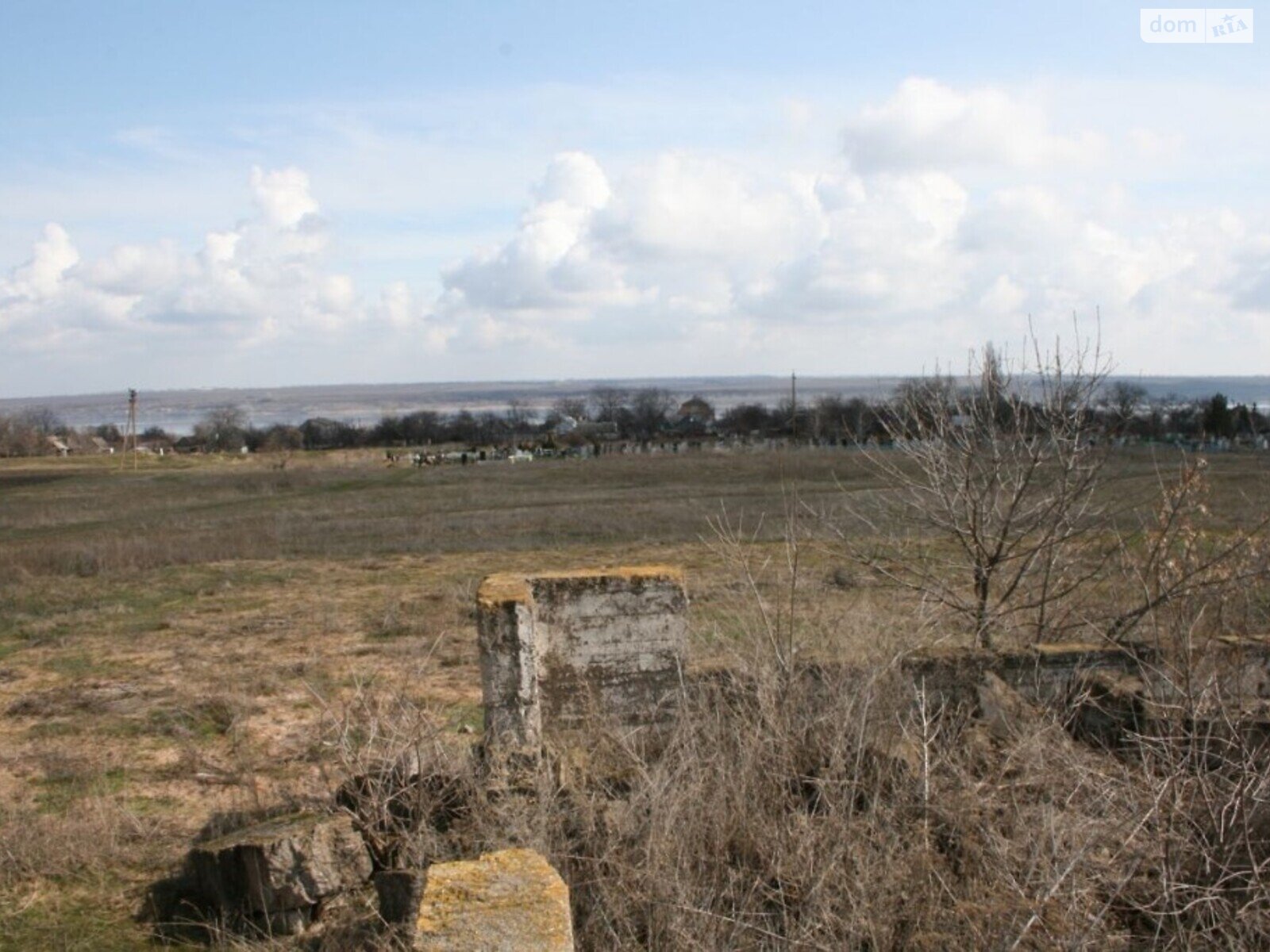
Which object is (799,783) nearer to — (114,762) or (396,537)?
(114,762)

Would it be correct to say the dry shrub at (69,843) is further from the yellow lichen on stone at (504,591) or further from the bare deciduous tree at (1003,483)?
the bare deciduous tree at (1003,483)

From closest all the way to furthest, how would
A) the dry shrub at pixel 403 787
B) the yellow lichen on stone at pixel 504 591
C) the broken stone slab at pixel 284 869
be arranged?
the broken stone slab at pixel 284 869 → the dry shrub at pixel 403 787 → the yellow lichen on stone at pixel 504 591

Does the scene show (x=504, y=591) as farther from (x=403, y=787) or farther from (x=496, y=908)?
(x=496, y=908)

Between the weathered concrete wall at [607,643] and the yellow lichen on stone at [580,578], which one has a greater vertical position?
the yellow lichen on stone at [580,578]

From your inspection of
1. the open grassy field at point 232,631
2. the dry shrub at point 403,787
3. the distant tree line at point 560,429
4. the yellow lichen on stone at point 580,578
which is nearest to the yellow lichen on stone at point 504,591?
the yellow lichen on stone at point 580,578

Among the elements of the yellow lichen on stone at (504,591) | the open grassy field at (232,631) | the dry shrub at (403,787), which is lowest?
the open grassy field at (232,631)

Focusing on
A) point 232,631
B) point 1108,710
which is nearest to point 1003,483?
point 1108,710

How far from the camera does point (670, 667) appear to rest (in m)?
6.95

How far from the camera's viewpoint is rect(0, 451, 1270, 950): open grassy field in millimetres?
6902

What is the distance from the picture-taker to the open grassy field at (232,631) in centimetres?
690

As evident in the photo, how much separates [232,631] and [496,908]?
11.6 meters

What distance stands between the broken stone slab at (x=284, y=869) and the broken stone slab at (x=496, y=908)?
5.96 feet

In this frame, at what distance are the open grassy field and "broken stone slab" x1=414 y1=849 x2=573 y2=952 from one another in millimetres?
2226

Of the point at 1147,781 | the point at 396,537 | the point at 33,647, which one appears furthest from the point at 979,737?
the point at 396,537
